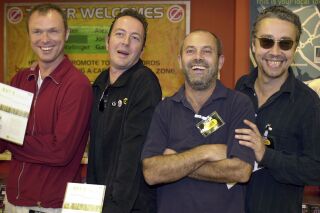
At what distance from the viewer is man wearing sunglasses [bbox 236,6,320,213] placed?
234 cm

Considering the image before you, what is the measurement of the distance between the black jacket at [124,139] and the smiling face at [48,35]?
1.15 feet

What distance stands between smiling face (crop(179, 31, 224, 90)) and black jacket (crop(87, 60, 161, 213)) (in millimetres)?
218

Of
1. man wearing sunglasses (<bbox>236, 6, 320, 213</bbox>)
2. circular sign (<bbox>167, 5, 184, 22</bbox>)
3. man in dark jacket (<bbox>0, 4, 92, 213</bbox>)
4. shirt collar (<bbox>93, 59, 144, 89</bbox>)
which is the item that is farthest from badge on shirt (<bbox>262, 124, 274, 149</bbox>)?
circular sign (<bbox>167, 5, 184, 22</bbox>)

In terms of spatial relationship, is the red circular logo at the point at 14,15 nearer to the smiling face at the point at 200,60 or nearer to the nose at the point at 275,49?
the smiling face at the point at 200,60

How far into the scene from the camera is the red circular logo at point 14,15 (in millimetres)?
5348

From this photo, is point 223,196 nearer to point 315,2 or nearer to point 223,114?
point 223,114

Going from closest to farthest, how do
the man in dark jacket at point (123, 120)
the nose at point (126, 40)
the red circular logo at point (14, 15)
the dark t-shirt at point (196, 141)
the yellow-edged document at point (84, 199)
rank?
the yellow-edged document at point (84, 199)
the dark t-shirt at point (196, 141)
the man in dark jacket at point (123, 120)
the nose at point (126, 40)
the red circular logo at point (14, 15)

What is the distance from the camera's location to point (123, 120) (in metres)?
2.44

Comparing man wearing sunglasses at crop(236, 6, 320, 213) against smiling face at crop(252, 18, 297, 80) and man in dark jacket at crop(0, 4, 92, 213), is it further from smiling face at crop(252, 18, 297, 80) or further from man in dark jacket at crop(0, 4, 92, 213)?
man in dark jacket at crop(0, 4, 92, 213)

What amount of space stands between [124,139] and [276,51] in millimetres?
909

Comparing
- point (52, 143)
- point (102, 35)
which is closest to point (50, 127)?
point (52, 143)

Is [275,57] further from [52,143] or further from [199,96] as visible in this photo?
[52,143]

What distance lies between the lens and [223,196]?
7.40 ft

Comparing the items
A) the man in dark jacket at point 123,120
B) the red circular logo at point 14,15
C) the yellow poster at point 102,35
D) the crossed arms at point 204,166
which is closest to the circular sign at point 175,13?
the yellow poster at point 102,35
